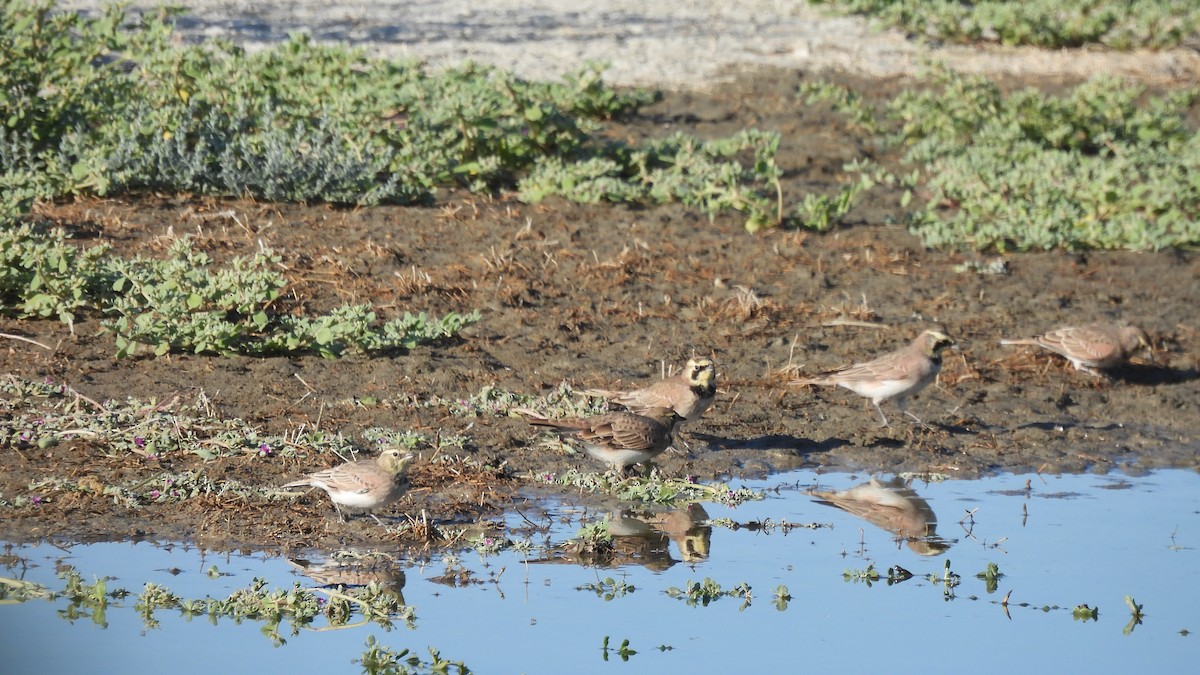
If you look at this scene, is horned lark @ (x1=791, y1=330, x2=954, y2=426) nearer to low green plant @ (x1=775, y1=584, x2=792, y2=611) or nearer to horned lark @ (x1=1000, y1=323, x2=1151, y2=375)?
horned lark @ (x1=1000, y1=323, x2=1151, y2=375)

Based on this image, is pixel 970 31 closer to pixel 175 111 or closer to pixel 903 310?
pixel 903 310

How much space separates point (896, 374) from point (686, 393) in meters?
1.47

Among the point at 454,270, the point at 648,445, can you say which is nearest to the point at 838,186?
the point at 454,270

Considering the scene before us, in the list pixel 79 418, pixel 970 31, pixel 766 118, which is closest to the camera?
pixel 79 418

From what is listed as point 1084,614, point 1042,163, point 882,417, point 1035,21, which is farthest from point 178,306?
point 1035,21

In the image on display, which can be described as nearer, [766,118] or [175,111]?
[175,111]

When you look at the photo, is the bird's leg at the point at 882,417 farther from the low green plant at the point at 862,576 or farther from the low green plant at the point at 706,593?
the low green plant at the point at 706,593

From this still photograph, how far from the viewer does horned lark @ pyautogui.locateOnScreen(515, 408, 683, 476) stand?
832 centimetres

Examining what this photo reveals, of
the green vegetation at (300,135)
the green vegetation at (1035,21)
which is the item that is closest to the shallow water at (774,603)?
the green vegetation at (300,135)

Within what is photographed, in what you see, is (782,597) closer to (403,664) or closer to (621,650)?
(621,650)

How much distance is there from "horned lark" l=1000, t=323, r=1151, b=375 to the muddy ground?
0.23 m

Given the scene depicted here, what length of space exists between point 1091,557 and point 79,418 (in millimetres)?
5186

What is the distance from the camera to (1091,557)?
7.61 meters

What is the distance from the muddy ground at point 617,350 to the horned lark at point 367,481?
0.20 metres
